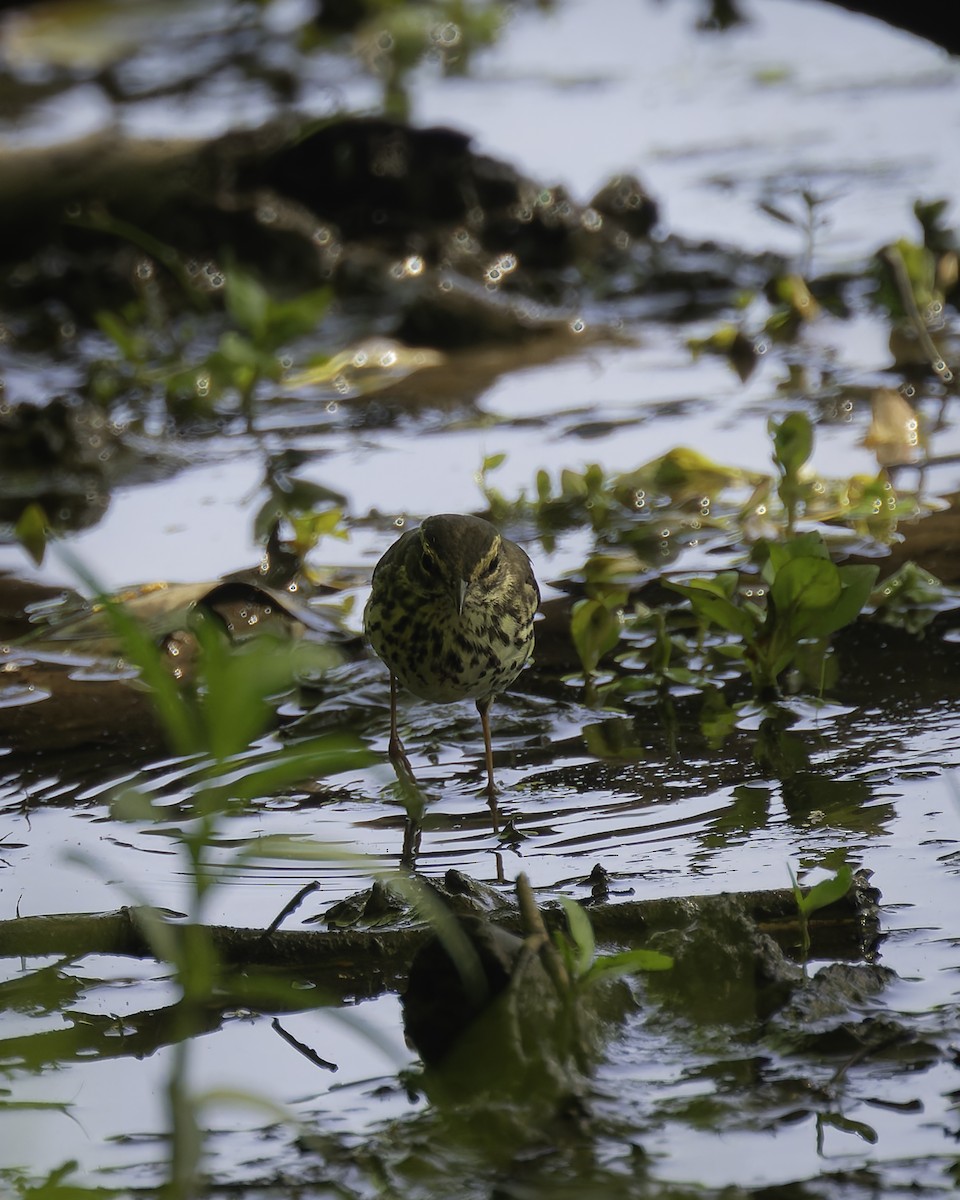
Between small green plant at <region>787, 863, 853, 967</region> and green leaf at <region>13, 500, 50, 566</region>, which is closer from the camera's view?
small green plant at <region>787, 863, 853, 967</region>

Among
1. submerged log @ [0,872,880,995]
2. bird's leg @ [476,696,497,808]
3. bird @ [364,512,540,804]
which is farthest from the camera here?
bird @ [364,512,540,804]

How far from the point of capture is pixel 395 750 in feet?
15.2

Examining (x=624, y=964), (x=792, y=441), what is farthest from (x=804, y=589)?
(x=624, y=964)

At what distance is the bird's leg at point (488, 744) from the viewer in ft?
14.4

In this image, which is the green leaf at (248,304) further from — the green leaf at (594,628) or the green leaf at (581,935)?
the green leaf at (581,935)

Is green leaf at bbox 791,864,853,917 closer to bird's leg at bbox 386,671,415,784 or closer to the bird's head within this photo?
bird's leg at bbox 386,671,415,784

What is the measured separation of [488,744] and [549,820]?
0.42 m

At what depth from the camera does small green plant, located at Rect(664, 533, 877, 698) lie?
15.0ft

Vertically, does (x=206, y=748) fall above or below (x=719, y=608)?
above

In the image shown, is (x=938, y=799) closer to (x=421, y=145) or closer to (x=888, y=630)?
(x=888, y=630)

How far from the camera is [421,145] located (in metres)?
11.4

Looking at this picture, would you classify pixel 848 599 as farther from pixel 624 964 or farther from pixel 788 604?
pixel 624 964

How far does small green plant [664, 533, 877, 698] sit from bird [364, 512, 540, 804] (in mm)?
489

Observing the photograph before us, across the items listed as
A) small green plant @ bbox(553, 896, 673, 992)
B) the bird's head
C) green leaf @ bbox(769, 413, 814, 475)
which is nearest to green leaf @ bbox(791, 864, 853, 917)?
small green plant @ bbox(553, 896, 673, 992)
